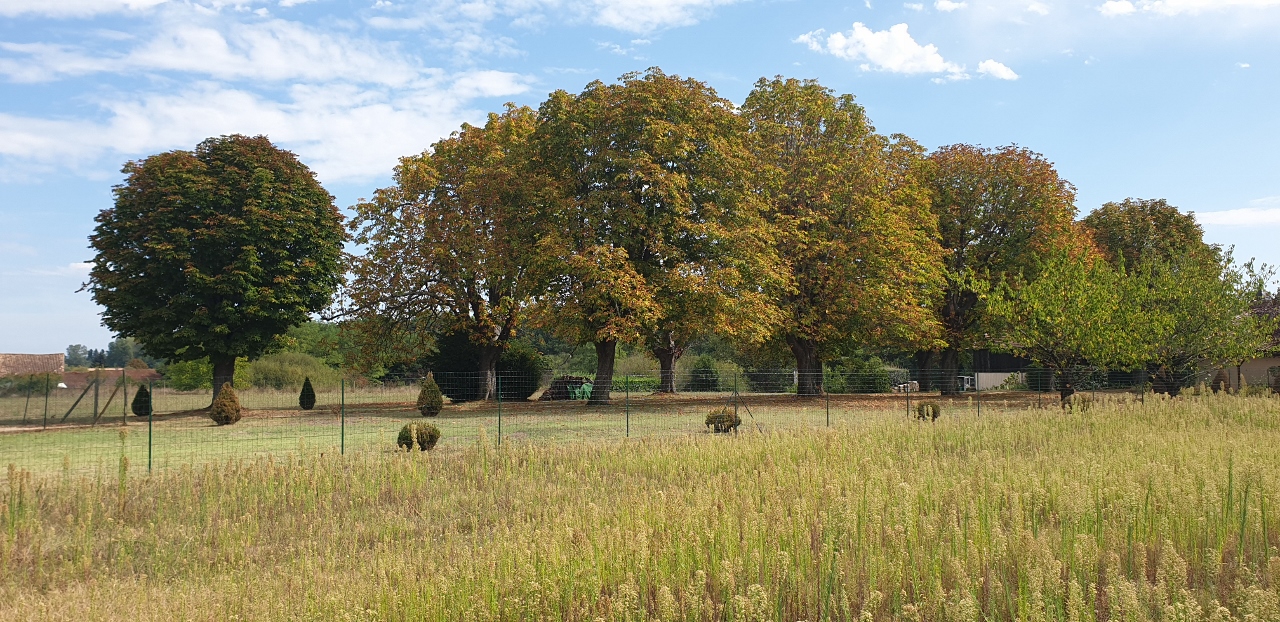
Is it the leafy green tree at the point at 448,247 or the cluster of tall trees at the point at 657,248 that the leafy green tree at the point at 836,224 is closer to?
the cluster of tall trees at the point at 657,248

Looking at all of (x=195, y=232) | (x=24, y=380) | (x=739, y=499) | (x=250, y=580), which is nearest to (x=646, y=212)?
(x=195, y=232)

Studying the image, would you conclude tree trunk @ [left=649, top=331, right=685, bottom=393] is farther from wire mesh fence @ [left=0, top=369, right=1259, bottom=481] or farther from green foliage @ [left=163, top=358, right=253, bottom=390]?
green foliage @ [left=163, top=358, right=253, bottom=390]

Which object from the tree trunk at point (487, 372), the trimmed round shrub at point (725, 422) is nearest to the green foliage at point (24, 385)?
the tree trunk at point (487, 372)

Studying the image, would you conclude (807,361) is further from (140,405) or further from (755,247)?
(140,405)

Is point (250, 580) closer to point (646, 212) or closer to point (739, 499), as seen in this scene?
point (739, 499)

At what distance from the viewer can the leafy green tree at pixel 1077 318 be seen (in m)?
25.2

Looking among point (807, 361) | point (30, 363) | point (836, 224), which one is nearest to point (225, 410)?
point (807, 361)

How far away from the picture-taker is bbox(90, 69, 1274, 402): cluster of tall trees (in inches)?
1141

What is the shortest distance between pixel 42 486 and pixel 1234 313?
101 feet

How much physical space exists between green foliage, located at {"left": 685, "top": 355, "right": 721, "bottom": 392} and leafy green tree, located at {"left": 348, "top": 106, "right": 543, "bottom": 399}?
11734 millimetres

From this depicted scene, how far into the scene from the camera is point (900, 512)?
725 centimetres

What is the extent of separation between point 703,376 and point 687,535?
121ft

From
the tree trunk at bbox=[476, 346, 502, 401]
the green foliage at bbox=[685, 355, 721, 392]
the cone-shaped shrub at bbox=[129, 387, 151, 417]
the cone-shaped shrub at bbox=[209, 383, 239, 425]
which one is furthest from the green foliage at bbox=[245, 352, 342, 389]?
the cone-shaped shrub at bbox=[209, 383, 239, 425]

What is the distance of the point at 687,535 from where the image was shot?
22.6 feet
